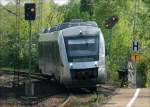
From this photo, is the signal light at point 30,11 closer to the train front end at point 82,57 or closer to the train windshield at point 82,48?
the train front end at point 82,57

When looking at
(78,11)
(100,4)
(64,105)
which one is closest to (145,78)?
(100,4)

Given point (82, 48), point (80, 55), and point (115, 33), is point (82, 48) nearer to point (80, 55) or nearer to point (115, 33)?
point (80, 55)

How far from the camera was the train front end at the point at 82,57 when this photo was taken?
2753 centimetres

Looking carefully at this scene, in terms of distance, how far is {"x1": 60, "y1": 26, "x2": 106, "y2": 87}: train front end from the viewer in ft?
90.3

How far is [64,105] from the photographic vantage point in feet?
72.1

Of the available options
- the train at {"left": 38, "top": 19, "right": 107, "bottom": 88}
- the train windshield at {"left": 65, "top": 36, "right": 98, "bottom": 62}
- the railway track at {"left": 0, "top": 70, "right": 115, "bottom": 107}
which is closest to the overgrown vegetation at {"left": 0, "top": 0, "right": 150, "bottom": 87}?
the railway track at {"left": 0, "top": 70, "right": 115, "bottom": 107}

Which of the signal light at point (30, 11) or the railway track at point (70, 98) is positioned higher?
the signal light at point (30, 11)

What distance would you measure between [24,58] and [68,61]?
35.0 metres

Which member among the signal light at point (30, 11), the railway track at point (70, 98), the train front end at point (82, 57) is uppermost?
the signal light at point (30, 11)

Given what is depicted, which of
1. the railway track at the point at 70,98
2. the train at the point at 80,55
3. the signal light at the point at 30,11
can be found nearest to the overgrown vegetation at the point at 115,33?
the railway track at the point at 70,98

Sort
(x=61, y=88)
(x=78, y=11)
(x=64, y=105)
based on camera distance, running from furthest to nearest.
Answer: (x=78, y=11) → (x=61, y=88) → (x=64, y=105)

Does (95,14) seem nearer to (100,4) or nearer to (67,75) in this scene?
(100,4)

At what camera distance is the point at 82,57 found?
91.5 feet

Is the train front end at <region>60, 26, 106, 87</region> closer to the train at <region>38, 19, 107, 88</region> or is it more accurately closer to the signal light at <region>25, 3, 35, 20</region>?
the train at <region>38, 19, 107, 88</region>
